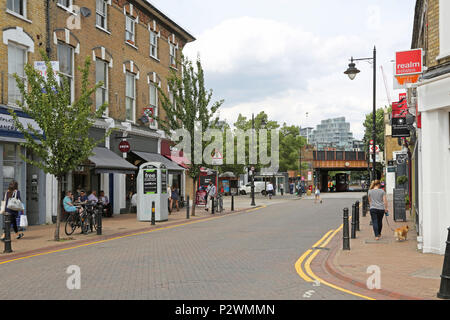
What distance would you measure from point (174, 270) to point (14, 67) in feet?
41.0

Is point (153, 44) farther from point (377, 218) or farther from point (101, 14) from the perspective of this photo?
point (377, 218)

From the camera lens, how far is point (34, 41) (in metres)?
18.6

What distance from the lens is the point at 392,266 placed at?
30.1 feet

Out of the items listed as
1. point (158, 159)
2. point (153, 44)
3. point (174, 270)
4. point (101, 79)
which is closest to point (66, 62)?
point (101, 79)

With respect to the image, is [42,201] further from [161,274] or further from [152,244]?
[161,274]

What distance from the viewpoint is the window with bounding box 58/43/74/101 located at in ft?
67.5

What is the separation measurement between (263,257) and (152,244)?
3.79 m

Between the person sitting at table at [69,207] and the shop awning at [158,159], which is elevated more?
the shop awning at [158,159]

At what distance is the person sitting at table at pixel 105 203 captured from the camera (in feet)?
71.9

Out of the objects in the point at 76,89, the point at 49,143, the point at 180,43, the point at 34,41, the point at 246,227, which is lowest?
the point at 246,227

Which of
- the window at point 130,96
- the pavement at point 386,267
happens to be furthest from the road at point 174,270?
the window at point 130,96

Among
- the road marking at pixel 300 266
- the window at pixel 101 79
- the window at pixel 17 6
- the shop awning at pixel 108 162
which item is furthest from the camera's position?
the window at pixel 101 79

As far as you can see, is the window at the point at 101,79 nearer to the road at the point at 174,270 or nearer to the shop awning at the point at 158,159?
the shop awning at the point at 158,159
